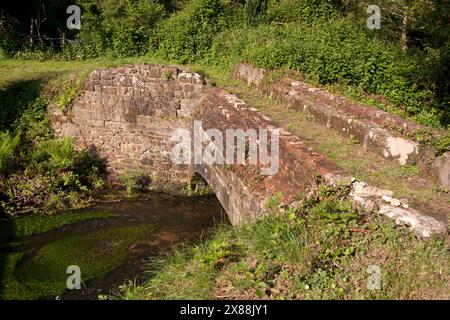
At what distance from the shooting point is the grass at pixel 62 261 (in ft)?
23.8

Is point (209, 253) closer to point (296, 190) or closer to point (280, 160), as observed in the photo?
point (296, 190)

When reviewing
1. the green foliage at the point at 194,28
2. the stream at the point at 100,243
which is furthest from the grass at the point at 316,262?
the green foliage at the point at 194,28

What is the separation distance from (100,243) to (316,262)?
241 inches

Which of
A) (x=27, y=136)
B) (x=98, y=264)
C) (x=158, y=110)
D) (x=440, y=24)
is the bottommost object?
(x=98, y=264)

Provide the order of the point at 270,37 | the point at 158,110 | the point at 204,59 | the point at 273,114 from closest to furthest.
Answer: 1. the point at 273,114
2. the point at 158,110
3. the point at 270,37
4. the point at 204,59

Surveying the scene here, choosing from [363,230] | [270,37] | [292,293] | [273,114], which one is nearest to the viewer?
[292,293]

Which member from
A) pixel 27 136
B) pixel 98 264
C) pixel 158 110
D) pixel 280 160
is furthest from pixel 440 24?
pixel 27 136

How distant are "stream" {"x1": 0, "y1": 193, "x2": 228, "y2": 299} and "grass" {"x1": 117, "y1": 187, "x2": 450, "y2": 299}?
317 cm

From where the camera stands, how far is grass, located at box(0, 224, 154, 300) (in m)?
7.25

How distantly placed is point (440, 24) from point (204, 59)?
742 centimetres

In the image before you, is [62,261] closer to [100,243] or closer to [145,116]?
[100,243]

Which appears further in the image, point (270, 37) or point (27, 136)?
point (270, 37)

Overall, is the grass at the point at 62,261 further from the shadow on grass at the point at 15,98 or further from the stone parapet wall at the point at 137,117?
the shadow on grass at the point at 15,98

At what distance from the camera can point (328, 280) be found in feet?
12.3
